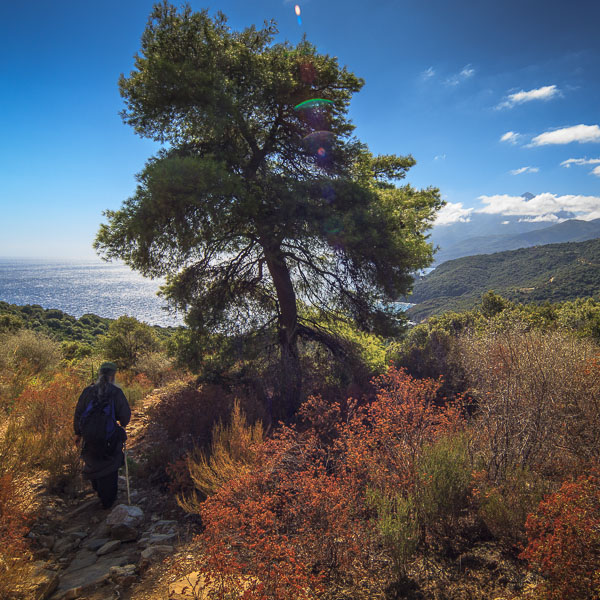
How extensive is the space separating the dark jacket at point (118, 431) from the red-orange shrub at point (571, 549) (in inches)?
161

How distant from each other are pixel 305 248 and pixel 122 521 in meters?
5.33

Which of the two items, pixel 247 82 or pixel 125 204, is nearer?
pixel 125 204

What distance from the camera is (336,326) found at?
28.6 ft

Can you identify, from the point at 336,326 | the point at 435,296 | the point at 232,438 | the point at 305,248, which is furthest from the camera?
the point at 435,296

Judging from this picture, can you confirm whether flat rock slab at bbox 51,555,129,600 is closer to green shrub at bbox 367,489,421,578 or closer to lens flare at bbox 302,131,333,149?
green shrub at bbox 367,489,421,578

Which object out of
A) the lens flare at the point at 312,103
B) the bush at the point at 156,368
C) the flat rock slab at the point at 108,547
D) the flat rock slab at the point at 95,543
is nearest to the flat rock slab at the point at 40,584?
the flat rock slab at the point at 108,547

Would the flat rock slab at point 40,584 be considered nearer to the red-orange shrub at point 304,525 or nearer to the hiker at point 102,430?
the red-orange shrub at point 304,525

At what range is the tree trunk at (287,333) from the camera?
6.45 m

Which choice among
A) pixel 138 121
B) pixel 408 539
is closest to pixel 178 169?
pixel 138 121

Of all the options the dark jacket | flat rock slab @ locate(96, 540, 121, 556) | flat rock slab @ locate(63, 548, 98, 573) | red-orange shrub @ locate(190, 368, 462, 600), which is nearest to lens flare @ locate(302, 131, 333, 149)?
red-orange shrub @ locate(190, 368, 462, 600)

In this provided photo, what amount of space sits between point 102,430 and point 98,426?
0.07 meters

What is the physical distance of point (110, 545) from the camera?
10.3ft

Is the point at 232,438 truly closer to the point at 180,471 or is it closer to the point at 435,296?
the point at 180,471

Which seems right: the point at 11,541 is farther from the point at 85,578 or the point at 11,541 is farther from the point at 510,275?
the point at 510,275
